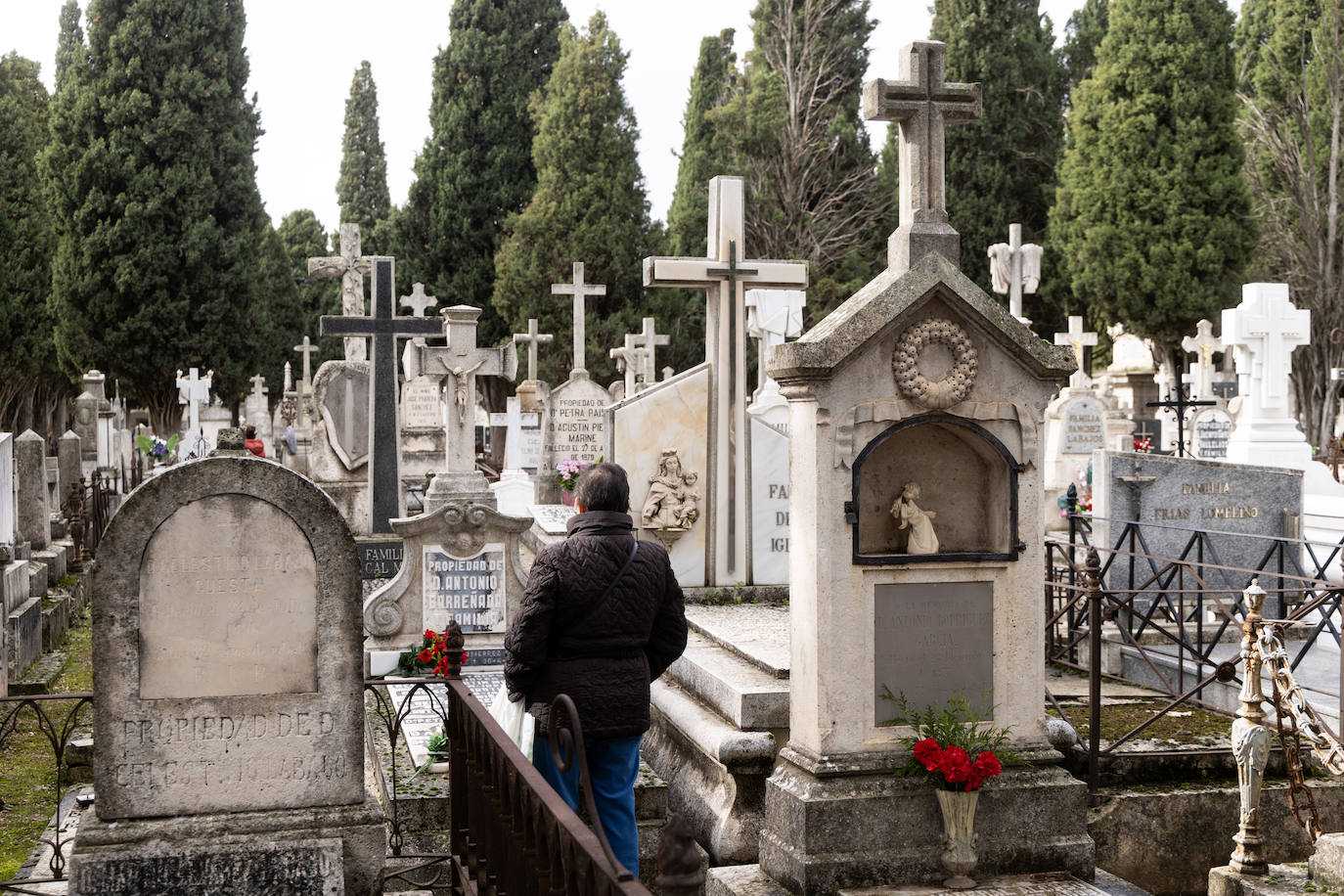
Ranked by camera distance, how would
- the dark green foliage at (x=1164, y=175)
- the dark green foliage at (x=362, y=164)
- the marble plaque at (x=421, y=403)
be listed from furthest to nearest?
the dark green foliage at (x=362, y=164)
the dark green foliage at (x=1164, y=175)
the marble plaque at (x=421, y=403)

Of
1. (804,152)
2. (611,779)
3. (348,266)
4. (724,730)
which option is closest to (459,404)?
(724,730)

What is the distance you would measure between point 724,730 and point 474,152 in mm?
34847

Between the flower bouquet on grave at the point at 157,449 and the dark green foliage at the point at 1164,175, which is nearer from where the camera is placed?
the flower bouquet on grave at the point at 157,449

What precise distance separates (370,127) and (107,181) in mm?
22641

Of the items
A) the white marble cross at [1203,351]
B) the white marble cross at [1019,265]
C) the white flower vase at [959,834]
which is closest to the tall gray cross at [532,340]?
the white marble cross at [1019,265]

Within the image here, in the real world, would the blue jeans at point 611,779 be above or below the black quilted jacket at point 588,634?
below

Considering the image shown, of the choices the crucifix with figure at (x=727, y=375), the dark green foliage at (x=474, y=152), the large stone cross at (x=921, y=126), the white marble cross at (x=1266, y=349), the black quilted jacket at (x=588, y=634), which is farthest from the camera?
the dark green foliage at (x=474, y=152)

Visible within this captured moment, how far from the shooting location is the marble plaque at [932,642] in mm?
5410

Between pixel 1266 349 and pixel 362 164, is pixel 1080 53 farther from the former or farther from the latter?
pixel 362 164

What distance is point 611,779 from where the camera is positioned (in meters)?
5.02

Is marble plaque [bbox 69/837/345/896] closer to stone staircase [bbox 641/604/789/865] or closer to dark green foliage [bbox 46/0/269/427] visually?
stone staircase [bbox 641/604/789/865]

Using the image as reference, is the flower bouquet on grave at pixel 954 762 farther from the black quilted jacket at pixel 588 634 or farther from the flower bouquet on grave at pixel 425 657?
the flower bouquet on grave at pixel 425 657

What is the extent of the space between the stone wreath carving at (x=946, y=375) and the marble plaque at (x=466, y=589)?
5.13 metres

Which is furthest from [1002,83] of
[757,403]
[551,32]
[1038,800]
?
[1038,800]
